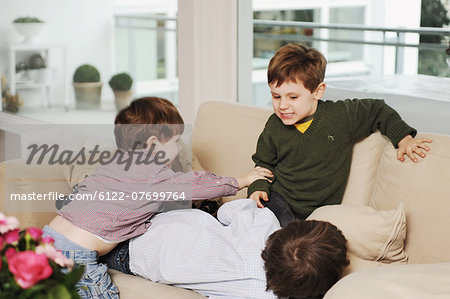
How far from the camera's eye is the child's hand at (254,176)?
93.0 inches

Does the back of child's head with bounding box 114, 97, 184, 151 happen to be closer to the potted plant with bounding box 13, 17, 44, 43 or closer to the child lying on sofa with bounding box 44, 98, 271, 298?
the child lying on sofa with bounding box 44, 98, 271, 298

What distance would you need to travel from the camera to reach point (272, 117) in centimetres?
246

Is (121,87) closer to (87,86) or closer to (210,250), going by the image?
(87,86)

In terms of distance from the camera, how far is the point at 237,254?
200 centimetres

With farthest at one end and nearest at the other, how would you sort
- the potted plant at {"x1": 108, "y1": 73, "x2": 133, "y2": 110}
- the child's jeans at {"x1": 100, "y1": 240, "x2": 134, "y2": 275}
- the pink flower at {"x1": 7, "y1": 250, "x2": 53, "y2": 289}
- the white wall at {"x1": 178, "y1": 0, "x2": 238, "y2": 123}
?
the potted plant at {"x1": 108, "y1": 73, "x2": 133, "y2": 110}, the white wall at {"x1": 178, "y1": 0, "x2": 238, "y2": 123}, the child's jeans at {"x1": 100, "y1": 240, "x2": 134, "y2": 275}, the pink flower at {"x1": 7, "y1": 250, "x2": 53, "y2": 289}

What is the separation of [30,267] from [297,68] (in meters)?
1.32

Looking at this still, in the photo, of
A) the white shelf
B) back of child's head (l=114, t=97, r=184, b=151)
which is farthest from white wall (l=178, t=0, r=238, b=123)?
back of child's head (l=114, t=97, r=184, b=151)

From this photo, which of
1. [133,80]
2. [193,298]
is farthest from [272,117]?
[133,80]

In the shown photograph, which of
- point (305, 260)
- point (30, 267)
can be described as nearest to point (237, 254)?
point (305, 260)

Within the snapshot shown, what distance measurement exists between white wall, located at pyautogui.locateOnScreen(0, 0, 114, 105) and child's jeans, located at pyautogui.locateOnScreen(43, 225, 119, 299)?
88.0 inches

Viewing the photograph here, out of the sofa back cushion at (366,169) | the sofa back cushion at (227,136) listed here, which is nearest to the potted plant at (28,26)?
the sofa back cushion at (227,136)

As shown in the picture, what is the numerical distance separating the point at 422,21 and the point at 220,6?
1125 millimetres

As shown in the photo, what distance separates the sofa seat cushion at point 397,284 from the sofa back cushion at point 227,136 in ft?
3.37

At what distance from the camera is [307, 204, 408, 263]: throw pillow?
197 cm
